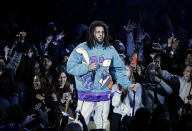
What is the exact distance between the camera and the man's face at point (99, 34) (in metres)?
3.00

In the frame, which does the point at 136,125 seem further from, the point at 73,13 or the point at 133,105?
the point at 73,13

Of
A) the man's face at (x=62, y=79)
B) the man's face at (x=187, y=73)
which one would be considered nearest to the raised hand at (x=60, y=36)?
the man's face at (x=62, y=79)

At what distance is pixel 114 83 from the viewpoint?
3.52 metres

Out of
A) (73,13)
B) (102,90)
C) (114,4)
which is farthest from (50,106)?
(114,4)

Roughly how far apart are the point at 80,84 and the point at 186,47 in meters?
1.66

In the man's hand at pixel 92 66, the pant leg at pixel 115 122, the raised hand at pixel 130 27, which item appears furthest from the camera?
the raised hand at pixel 130 27

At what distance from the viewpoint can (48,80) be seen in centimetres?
355

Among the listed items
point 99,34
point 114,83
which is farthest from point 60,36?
point 114,83

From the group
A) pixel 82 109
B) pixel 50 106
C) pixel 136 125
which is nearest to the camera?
pixel 82 109

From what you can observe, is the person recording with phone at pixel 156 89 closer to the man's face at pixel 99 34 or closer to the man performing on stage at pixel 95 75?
the man performing on stage at pixel 95 75

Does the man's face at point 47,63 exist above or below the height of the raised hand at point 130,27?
below

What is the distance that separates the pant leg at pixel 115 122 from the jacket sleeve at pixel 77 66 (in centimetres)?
83

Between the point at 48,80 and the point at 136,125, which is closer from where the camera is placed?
the point at 136,125

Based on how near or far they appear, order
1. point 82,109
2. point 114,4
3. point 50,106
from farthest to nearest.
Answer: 1. point 114,4
2. point 50,106
3. point 82,109
